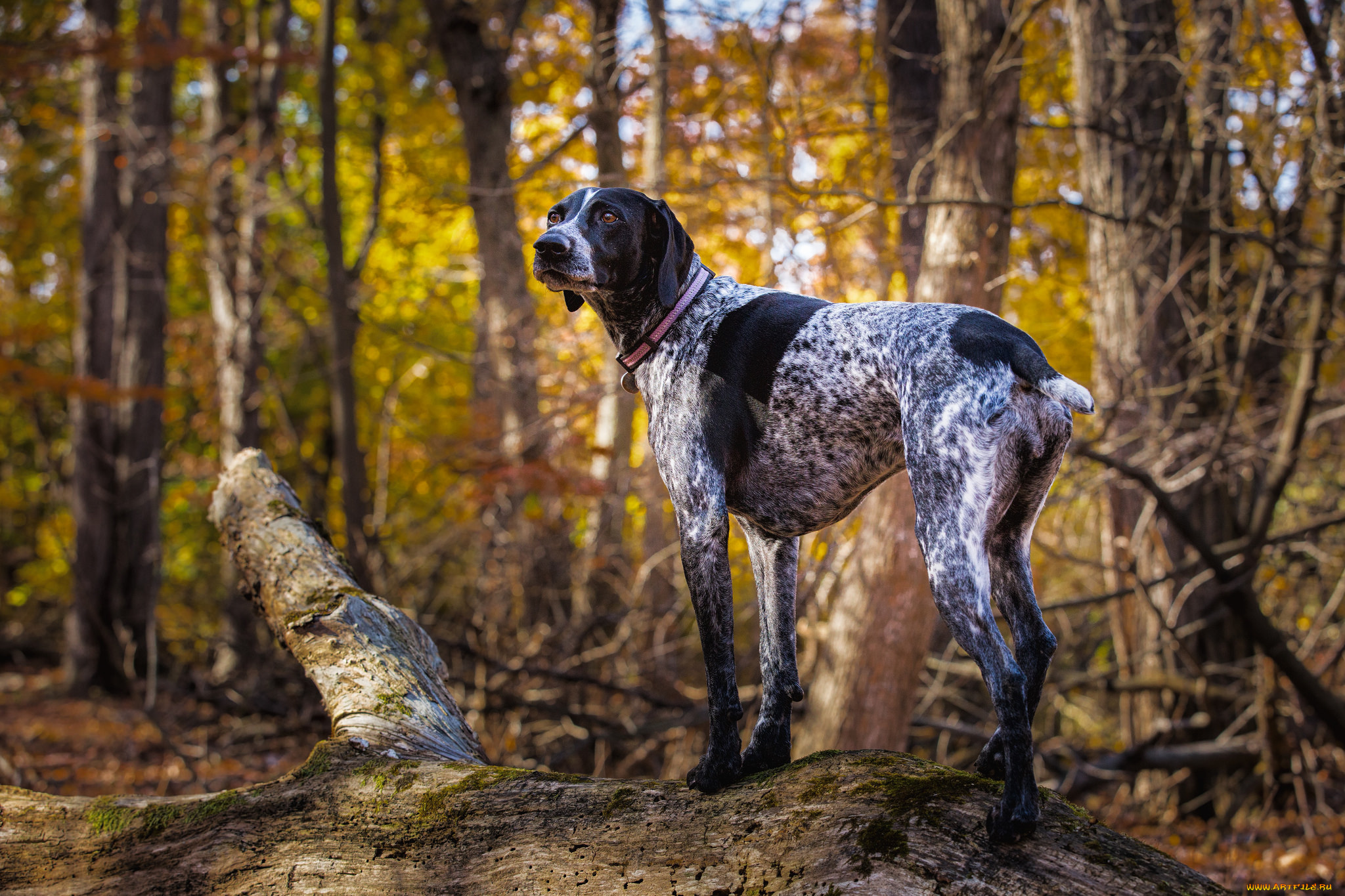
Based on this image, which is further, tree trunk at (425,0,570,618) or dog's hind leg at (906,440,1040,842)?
tree trunk at (425,0,570,618)

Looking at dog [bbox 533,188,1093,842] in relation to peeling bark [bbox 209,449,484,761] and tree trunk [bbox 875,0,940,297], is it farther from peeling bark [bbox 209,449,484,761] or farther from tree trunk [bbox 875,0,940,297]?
tree trunk [bbox 875,0,940,297]

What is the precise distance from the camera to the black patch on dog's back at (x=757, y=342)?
9.07 feet

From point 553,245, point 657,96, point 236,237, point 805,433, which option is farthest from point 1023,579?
point 236,237

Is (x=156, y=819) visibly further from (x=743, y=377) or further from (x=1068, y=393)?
(x=1068, y=393)

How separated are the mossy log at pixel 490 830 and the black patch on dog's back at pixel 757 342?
1112 millimetres

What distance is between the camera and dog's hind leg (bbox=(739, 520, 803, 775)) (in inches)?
116

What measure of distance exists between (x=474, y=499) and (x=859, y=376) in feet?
18.2

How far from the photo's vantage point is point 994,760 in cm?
264

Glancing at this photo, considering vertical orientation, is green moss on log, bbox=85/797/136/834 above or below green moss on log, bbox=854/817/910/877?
below

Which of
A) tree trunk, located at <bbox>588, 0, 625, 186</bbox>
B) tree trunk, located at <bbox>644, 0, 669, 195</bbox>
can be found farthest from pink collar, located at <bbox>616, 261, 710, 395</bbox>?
tree trunk, located at <bbox>588, 0, 625, 186</bbox>

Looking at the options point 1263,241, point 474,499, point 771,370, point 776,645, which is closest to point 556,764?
point 474,499

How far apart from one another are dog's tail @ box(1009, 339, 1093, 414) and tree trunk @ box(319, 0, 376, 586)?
5.97 m

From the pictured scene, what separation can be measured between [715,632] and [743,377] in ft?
2.44

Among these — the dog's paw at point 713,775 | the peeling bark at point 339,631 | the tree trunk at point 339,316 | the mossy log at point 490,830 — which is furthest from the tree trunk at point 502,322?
the dog's paw at point 713,775
